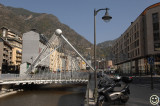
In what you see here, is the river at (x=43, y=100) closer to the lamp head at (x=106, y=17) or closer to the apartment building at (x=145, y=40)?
the lamp head at (x=106, y=17)

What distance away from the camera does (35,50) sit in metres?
59.8

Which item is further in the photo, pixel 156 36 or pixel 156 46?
pixel 156 36

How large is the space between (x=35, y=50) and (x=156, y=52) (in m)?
43.7

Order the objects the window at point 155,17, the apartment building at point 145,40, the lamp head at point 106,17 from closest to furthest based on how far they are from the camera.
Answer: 1. the lamp head at point 106,17
2. the apartment building at point 145,40
3. the window at point 155,17

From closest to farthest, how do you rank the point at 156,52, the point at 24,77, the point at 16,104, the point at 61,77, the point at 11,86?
the point at 16,104
the point at 24,77
the point at 11,86
the point at 61,77
the point at 156,52

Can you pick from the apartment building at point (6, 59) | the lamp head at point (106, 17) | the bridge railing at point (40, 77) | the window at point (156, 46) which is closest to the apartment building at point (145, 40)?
the window at point (156, 46)

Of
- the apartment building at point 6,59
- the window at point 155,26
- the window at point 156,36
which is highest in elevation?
the window at point 155,26

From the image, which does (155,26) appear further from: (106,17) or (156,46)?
(106,17)

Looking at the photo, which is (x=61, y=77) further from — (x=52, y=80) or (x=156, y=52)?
(x=156, y=52)

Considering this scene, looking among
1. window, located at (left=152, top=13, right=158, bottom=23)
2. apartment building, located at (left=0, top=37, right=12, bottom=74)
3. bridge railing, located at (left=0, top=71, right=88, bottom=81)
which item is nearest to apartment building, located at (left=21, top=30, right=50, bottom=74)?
apartment building, located at (left=0, top=37, right=12, bottom=74)

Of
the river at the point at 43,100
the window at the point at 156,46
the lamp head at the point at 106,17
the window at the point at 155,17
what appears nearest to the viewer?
the lamp head at the point at 106,17

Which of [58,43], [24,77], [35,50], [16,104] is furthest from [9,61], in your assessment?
[16,104]

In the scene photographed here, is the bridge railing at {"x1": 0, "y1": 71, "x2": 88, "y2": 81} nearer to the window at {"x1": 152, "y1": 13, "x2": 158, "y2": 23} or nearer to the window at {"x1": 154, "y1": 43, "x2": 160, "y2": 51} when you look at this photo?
the window at {"x1": 154, "y1": 43, "x2": 160, "y2": 51}

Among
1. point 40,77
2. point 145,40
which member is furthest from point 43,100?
point 145,40
